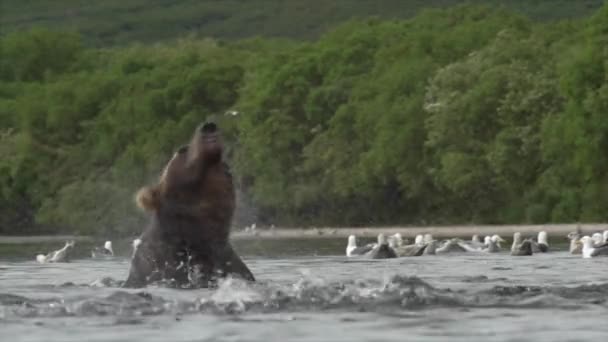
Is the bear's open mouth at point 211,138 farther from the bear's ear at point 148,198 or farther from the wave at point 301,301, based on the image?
the wave at point 301,301

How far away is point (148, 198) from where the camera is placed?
65.0 feet

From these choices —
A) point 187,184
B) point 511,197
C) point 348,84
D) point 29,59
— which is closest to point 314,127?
point 348,84

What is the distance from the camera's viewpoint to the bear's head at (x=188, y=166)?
1911 cm

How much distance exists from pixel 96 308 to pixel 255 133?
83.8m

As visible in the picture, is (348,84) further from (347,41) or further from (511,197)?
(511,197)

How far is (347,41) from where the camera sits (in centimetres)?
11025

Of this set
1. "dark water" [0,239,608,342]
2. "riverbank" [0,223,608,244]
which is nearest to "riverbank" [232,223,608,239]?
"riverbank" [0,223,608,244]

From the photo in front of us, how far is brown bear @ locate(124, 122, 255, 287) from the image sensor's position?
19.5 meters

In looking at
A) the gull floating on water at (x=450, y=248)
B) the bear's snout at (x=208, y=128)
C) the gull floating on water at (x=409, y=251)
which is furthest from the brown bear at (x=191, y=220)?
the gull floating on water at (x=450, y=248)

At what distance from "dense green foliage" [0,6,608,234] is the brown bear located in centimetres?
4568

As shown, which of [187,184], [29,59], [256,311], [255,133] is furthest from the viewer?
[29,59]

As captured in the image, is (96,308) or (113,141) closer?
(96,308)

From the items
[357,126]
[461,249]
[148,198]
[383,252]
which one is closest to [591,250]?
[383,252]

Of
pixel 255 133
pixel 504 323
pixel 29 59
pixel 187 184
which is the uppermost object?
pixel 29 59
